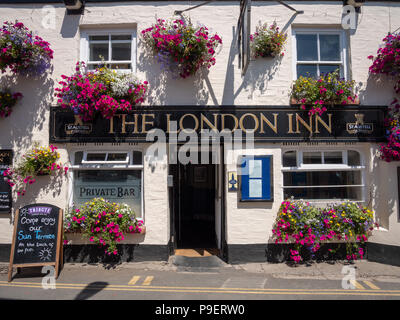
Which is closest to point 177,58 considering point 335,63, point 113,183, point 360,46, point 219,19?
point 219,19

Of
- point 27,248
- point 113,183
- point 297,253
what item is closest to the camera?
point 27,248

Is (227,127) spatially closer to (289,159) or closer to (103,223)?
(289,159)

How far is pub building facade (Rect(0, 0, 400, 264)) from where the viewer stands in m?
5.87

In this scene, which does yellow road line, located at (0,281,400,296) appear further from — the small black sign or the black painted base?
the black painted base

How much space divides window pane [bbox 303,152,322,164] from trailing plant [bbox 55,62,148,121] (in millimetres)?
4120

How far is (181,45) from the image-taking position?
5.52 metres

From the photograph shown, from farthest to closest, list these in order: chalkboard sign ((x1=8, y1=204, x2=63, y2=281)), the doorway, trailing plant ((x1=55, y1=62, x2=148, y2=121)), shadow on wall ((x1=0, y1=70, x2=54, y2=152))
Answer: the doorway < shadow on wall ((x1=0, y1=70, x2=54, y2=152)) < trailing plant ((x1=55, y1=62, x2=148, y2=121)) < chalkboard sign ((x1=8, y1=204, x2=63, y2=281))

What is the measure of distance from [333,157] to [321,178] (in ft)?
1.94

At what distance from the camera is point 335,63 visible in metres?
6.23

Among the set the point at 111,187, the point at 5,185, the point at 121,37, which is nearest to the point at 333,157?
the point at 111,187

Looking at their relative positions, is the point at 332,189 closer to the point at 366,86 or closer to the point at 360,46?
the point at 366,86

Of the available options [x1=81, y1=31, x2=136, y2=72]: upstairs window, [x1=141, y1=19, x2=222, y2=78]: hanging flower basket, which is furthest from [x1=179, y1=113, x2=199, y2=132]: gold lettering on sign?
[x1=81, y1=31, x2=136, y2=72]: upstairs window

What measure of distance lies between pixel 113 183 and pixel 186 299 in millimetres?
3144

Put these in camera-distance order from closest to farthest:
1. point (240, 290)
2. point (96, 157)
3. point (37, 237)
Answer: point (240, 290), point (37, 237), point (96, 157)
